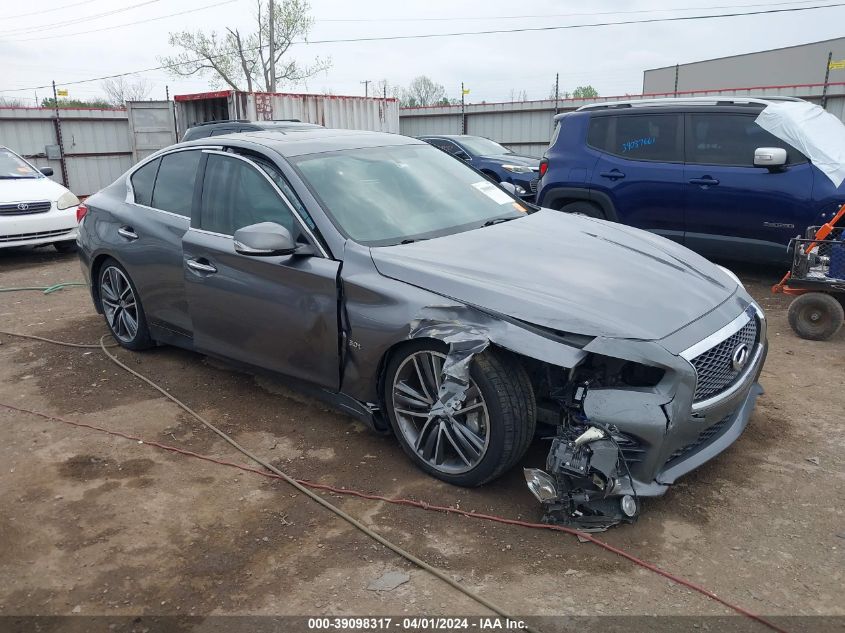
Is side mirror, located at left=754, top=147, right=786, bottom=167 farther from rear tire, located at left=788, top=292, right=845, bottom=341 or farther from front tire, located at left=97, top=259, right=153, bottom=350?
front tire, located at left=97, top=259, right=153, bottom=350

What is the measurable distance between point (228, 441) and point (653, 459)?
7.64 feet

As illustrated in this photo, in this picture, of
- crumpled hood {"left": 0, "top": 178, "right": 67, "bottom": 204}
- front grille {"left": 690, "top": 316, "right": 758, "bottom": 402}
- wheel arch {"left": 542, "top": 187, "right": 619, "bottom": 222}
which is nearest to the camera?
front grille {"left": 690, "top": 316, "right": 758, "bottom": 402}

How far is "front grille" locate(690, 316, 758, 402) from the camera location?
298 centimetres

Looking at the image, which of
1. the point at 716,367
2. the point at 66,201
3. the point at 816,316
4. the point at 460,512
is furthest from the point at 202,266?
the point at 66,201

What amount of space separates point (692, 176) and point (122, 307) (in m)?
5.53

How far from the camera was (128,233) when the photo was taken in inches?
196

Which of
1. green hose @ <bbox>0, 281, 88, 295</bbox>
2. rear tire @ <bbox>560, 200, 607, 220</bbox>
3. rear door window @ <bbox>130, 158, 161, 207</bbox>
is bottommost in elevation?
green hose @ <bbox>0, 281, 88, 295</bbox>

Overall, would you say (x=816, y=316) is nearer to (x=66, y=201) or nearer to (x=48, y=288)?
(x=48, y=288)

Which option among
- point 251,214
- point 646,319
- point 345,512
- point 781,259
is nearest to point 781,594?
point 646,319

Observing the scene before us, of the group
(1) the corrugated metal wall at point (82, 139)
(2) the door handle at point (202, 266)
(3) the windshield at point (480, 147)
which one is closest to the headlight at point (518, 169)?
(3) the windshield at point (480, 147)

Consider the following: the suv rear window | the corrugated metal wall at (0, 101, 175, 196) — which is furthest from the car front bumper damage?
the corrugated metal wall at (0, 101, 175, 196)

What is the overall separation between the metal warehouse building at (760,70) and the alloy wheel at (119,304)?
114ft

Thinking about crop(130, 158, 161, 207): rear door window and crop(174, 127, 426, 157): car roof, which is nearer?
crop(174, 127, 426, 157): car roof

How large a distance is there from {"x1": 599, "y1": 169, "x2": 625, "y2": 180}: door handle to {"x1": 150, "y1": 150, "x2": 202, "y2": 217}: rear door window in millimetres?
4591
